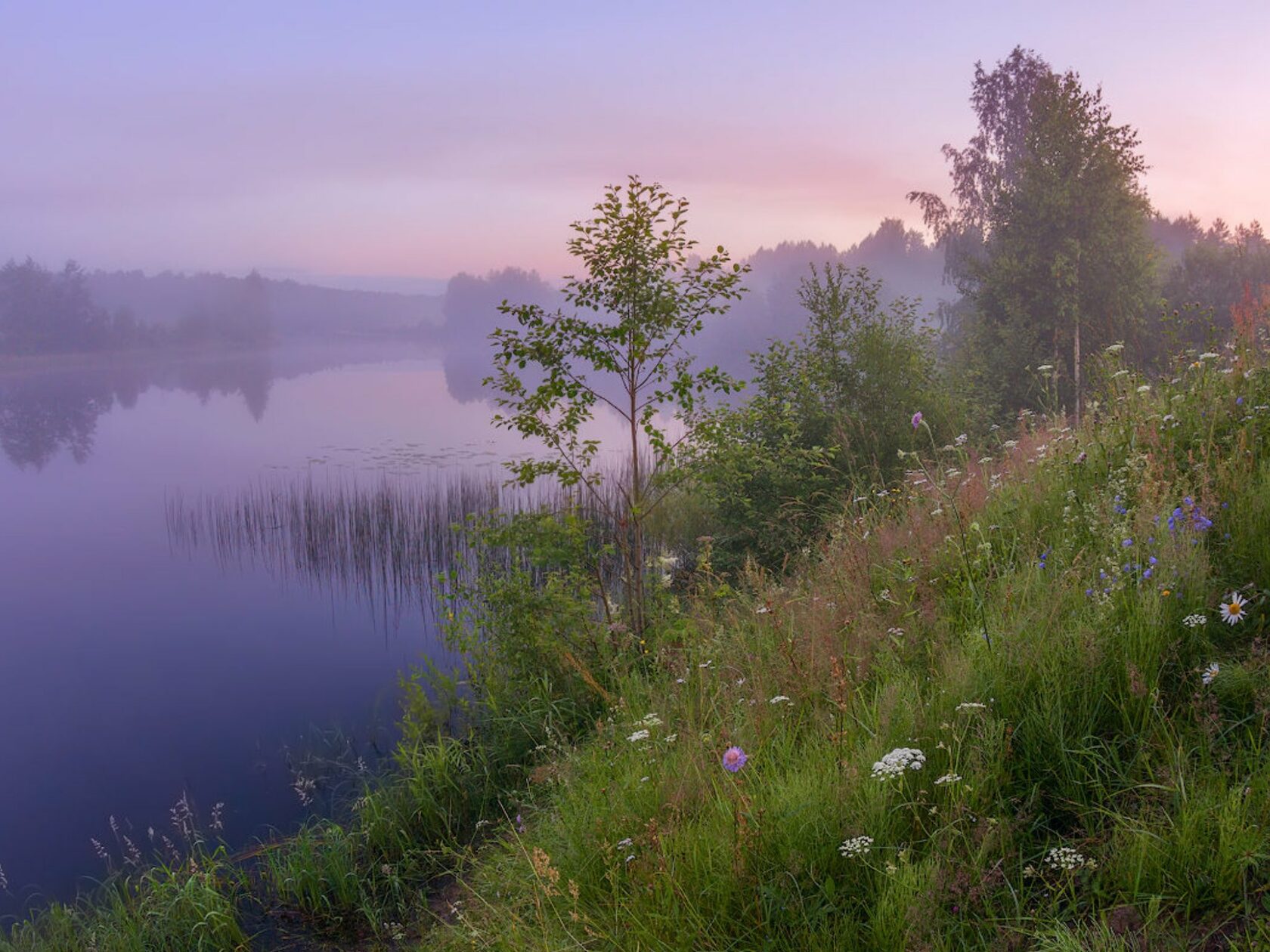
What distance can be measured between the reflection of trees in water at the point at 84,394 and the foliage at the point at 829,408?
36.9 m

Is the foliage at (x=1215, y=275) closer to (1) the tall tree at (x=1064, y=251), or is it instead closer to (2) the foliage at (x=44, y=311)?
(1) the tall tree at (x=1064, y=251)

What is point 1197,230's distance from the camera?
67.2 m

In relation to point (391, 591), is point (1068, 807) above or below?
above

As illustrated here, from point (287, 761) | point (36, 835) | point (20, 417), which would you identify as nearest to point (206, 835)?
point (287, 761)

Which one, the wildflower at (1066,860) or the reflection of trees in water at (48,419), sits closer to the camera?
the wildflower at (1066,860)

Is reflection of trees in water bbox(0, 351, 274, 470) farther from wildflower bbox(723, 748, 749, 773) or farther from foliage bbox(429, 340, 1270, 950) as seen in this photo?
wildflower bbox(723, 748, 749, 773)

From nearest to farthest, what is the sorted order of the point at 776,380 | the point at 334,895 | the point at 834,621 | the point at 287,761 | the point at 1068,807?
the point at 1068,807, the point at 834,621, the point at 334,895, the point at 287,761, the point at 776,380

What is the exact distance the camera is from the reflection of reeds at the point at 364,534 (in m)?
16.2

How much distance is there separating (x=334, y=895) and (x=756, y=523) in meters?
9.10

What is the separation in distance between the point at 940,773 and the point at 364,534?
16726 mm

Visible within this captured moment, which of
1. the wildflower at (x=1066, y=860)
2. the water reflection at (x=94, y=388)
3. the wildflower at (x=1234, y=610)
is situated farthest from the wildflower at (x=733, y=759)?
the water reflection at (x=94, y=388)

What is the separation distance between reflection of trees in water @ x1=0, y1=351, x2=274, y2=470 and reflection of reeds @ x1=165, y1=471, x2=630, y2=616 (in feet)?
74.2

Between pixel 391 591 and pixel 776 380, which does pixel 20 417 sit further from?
pixel 776 380

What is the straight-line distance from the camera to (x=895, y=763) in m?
2.61
